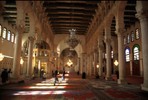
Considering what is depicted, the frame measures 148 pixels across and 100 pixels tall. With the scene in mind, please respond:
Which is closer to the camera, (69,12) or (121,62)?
(121,62)

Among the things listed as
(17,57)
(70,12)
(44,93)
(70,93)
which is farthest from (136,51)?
(44,93)

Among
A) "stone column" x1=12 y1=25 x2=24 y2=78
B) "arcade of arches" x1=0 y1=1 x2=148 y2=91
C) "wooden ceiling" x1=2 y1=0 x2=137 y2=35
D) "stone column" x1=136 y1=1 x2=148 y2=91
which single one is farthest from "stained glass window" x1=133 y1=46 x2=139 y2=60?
"stone column" x1=12 y1=25 x2=24 y2=78

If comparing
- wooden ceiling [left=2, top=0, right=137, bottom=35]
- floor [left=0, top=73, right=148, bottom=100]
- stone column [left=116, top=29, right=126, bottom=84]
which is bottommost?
floor [left=0, top=73, right=148, bottom=100]

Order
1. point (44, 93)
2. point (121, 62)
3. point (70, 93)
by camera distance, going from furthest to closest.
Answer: point (121, 62) → point (70, 93) → point (44, 93)

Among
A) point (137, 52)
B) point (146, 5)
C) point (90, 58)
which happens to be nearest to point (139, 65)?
point (137, 52)

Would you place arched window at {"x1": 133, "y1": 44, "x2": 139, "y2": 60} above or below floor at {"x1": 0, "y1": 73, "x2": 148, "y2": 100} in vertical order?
above

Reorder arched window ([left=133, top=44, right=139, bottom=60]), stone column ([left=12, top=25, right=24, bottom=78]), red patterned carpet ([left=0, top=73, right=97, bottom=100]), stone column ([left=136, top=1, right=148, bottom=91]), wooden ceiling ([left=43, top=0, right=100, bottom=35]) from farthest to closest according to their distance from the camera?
arched window ([left=133, top=44, right=139, bottom=60])
wooden ceiling ([left=43, top=0, right=100, bottom=35])
stone column ([left=12, top=25, right=24, bottom=78])
stone column ([left=136, top=1, right=148, bottom=91])
red patterned carpet ([left=0, top=73, right=97, bottom=100])

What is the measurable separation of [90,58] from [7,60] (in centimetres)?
1497

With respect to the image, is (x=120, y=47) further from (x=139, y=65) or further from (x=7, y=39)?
(x=7, y=39)

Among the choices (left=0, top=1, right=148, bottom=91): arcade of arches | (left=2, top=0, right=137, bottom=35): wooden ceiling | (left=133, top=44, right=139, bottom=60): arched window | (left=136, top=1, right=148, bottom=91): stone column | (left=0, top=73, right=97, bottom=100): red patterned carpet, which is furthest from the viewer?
(left=133, top=44, right=139, bottom=60): arched window

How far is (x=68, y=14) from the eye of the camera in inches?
872

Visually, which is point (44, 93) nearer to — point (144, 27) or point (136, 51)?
point (144, 27)

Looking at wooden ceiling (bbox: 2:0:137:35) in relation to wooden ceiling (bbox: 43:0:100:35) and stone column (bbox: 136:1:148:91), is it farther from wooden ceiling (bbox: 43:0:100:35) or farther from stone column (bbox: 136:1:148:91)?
stone column (bbox: 136:1:148:91)

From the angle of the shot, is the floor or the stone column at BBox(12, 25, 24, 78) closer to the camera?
the floor
